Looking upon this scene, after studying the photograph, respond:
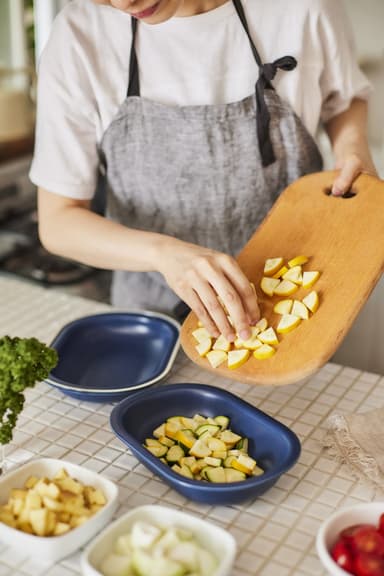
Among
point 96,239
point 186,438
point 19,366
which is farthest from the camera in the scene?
point 96,239

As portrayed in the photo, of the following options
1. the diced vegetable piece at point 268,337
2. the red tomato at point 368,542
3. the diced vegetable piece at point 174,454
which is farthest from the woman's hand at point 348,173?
the red tomato at point 368,542

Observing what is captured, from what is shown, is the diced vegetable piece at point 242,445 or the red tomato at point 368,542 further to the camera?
the diced vegetable piece at point 242,445

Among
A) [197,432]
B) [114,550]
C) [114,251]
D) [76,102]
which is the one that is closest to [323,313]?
[197,432]

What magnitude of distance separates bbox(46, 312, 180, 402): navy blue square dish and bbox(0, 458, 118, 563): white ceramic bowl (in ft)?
0.86

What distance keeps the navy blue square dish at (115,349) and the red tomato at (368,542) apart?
19.4 inches

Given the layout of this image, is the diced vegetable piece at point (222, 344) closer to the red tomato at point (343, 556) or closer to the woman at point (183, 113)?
the woman at point (183, 113)

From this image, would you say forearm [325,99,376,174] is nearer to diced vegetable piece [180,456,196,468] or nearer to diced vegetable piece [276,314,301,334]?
diced vegetable piece [276,314,301,334]

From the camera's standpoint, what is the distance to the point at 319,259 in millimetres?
1361

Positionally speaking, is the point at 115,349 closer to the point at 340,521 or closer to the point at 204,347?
the point at 204,347

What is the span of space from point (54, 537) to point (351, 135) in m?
1.04

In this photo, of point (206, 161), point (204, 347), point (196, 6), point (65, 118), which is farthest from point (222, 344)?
point (196, 6)

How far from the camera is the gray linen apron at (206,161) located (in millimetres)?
1535

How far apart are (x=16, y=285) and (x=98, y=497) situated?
2.92 feet

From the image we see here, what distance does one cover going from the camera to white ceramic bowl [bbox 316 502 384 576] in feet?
3.13
